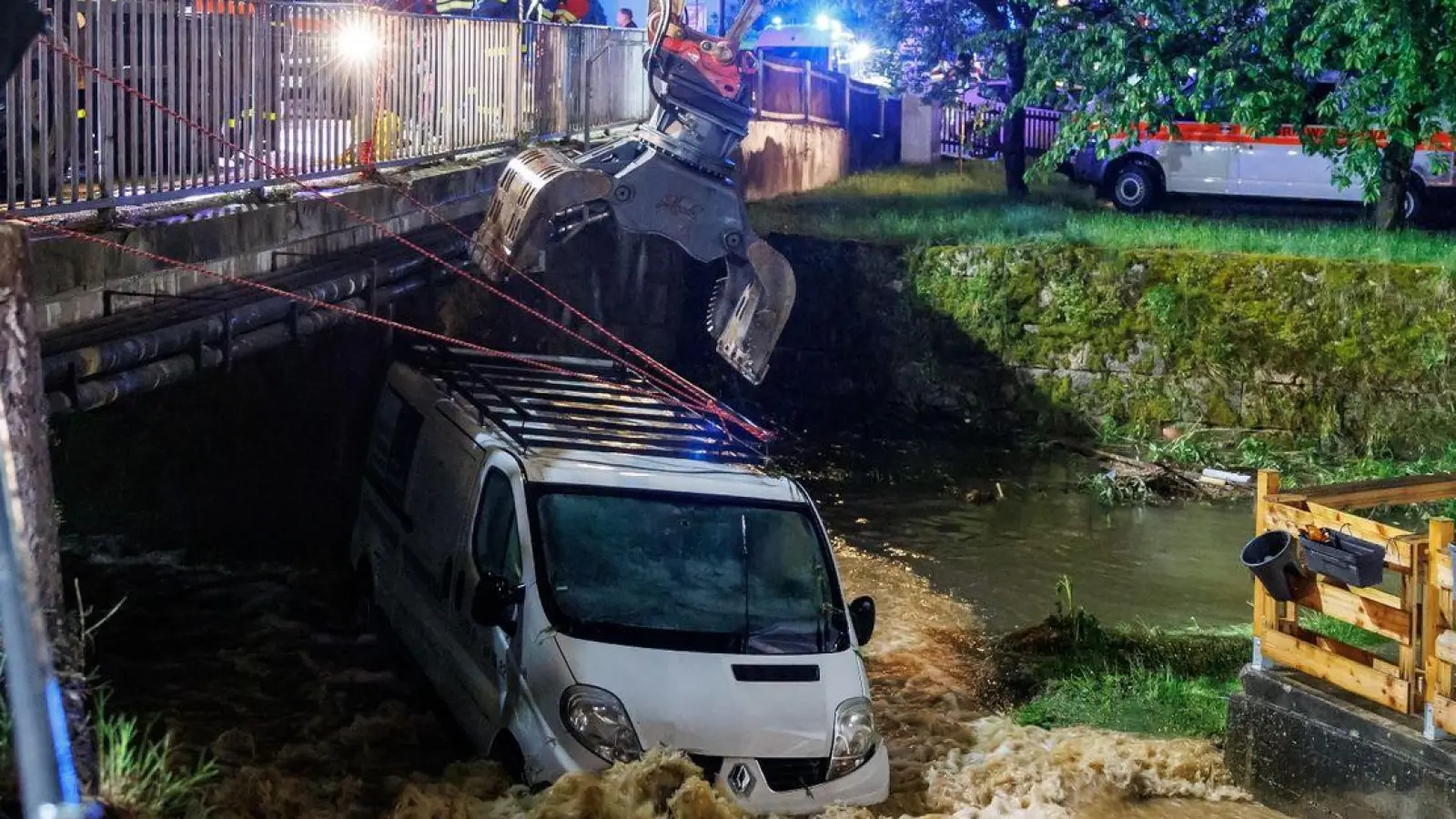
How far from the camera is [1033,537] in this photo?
1502cm

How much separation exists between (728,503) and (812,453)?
383 inches

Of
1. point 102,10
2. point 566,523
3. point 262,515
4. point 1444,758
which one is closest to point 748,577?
point 566,523

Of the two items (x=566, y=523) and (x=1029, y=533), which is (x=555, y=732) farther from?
(x=1029, y=533)

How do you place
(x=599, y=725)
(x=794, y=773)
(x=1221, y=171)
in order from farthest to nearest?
(x=1221, y=171) < (x=794, y=773) < (x=599, y=725)

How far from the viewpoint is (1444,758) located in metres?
7.30

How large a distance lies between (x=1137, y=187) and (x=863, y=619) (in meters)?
17.7

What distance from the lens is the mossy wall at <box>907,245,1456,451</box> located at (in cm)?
1786

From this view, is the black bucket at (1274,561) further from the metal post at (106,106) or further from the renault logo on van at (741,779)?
the metal post at (106,106)

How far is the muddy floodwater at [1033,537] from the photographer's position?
1303 centimetres

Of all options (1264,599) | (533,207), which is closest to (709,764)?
(1264,599)

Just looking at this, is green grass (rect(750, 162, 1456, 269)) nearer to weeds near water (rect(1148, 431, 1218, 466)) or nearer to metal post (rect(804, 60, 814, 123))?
metal post (rect(804, 60, 814, 123))

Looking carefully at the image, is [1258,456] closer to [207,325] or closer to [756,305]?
[756,305]

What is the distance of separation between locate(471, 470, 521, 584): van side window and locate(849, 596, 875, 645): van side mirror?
5.66 feet

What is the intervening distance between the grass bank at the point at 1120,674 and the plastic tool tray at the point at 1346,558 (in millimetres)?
1657
